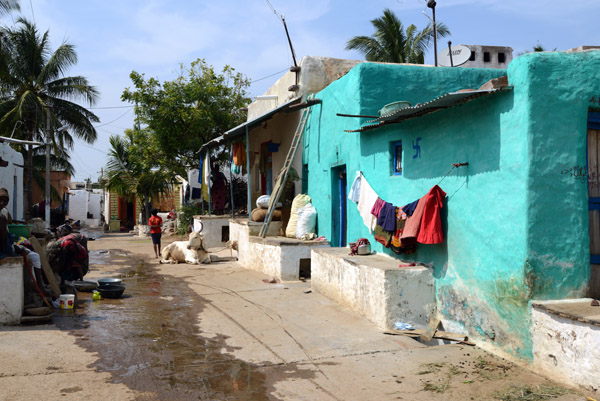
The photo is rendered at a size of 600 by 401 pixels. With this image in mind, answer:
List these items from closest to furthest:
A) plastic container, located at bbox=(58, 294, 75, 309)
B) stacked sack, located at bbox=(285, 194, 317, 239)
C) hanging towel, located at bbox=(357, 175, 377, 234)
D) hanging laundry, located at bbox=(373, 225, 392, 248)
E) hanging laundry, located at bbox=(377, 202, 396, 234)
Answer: hanging laundry, located at bbox=(377, 202, 396, 234) → hanging laundry, located at bbox=(373, 225, 392, 248) → plastic container, located at bbox=(58, 294, 75, 309) → hanging towel, located at bbox=(357, 175, 377, 234) → stacked sack, located at bbox=(285, 194, 317, 239)

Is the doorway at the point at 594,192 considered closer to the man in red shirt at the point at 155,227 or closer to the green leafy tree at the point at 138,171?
the man in red shirt at the point at 155,227

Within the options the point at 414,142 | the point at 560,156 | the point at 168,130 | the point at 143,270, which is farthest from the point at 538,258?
the point at 168,130

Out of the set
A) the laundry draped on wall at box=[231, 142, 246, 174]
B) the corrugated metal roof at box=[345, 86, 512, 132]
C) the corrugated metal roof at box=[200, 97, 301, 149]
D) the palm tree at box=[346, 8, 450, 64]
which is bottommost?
the corrugated metal roof at box=[345, 86, 512, 132]

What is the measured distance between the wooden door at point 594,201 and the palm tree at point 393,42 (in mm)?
→ 20983

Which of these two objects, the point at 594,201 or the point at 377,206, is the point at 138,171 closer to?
the point at 377,206

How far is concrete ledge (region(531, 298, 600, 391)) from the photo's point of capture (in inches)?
173

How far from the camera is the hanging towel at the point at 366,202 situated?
8.58 m

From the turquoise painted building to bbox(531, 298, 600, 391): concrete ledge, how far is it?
0.17 meters

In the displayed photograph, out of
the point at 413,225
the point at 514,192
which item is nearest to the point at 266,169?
the point at 413,225

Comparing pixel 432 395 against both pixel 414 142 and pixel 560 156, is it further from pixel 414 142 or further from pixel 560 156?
pixel 414 142

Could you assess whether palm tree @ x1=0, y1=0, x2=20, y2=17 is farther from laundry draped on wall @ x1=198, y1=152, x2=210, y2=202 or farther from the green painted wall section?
the green painted wall section

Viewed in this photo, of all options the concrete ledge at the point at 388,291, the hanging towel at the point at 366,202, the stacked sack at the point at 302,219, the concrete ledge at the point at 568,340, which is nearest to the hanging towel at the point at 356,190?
the hanging towel at the point at 366,202

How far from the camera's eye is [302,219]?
11.7 meters

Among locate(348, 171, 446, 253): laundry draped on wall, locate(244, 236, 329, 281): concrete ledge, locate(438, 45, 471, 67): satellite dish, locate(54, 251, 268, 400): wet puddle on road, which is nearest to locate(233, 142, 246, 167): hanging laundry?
locate(244, 236, 329, 281): concrete ledge
